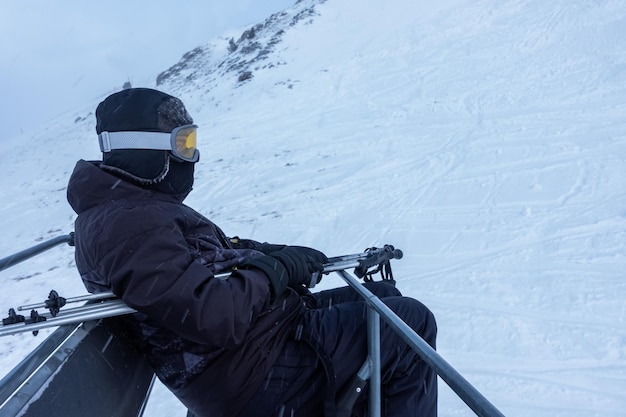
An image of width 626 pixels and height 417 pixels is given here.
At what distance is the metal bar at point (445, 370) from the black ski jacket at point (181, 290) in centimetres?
48

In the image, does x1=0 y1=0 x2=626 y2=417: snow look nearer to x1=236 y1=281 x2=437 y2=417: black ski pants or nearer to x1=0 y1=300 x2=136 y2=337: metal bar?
x1=236 y1=281 x2=437 y2=417: black ski pants

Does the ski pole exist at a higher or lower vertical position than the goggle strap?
lower

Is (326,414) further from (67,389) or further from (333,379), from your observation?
(67,389)

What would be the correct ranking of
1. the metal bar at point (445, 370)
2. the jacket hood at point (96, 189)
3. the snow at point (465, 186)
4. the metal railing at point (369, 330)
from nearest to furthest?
the metal bar at point (445, 370) < the metal railing at point (369, 330) < the jacket hood at point (96, 189) < the snow at point (465, 186)

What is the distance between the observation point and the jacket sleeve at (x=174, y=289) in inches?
64.4

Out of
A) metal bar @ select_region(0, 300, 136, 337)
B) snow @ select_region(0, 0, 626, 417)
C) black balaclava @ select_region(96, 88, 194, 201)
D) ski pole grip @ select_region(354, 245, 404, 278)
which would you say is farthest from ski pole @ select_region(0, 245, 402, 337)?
snow @ select_region(0, 0, 626, 417)

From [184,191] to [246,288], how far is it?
69 centimetres

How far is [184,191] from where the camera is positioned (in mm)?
2225

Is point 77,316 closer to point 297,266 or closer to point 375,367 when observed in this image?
point 297,266

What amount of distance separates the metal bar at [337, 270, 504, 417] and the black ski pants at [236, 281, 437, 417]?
0.25 metres

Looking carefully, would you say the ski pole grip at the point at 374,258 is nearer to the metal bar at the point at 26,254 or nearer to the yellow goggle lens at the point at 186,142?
the yellow goggle lens at the point at 186,142

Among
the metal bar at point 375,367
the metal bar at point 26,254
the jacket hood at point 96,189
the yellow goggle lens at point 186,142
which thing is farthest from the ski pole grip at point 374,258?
the metal bar at point 26,254

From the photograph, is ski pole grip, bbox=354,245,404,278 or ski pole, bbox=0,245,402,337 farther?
ski pole grip, bbox=354,245,404,278

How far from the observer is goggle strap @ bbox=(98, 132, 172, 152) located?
6.50ft
